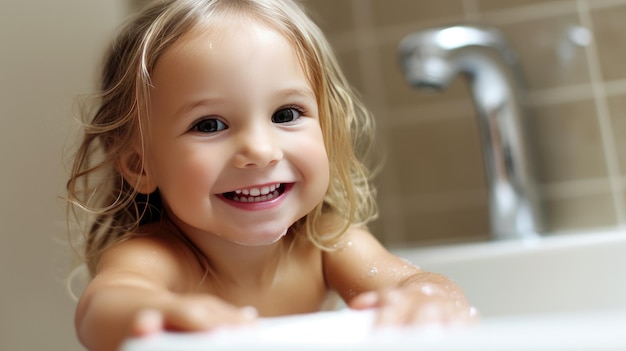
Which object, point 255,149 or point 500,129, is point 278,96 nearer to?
point 255,149

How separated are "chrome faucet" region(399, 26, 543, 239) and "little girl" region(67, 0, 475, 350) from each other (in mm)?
404

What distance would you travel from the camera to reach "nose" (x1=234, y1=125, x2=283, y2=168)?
2.41 feet

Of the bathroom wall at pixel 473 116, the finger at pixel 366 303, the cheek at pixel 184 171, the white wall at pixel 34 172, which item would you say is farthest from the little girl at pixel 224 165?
the bathroom wall at pixel 473 116

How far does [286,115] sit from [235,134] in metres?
0.06

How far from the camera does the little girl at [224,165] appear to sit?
0.75 m

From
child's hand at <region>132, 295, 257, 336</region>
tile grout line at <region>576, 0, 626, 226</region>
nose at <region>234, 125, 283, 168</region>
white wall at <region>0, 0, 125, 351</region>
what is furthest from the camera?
tile grout line at <region>576, 0, 626, 226</region>

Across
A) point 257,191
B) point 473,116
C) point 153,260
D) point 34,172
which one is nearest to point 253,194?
point 257,191

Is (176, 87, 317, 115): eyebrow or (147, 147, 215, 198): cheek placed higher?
(176, 87, 317, 115): eyebrow

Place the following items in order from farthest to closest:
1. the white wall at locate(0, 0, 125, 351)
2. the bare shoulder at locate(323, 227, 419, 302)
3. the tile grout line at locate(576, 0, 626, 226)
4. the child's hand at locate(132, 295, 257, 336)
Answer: the tile grout line at locate(576, 0, 626, 226) → the white wall at locate(0, 0, 125, 351) → the bare shoulder at locate(323, 227, 419, 302) → the child's hand at locate(132, 295, 257, 336)

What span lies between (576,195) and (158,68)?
0.87 m

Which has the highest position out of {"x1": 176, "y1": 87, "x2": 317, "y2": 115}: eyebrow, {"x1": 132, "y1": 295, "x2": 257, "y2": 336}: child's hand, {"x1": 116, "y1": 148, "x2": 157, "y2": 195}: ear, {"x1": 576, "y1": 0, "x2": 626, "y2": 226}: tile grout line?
{"x1": 176, "y1": 87, "x2": 317, "y2": 115}: eyebrow

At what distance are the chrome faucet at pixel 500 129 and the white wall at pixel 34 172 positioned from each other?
1.80 feet

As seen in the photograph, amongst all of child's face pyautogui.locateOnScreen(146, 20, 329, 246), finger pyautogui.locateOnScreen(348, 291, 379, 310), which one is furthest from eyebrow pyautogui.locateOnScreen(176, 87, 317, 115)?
finger pyautogui.locateOnScreen(348, 291, 379, 310)

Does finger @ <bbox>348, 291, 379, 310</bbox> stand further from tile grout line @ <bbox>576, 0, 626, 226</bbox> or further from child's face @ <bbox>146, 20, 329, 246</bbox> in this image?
tile grout line @ <bbox>576, 0, 626, 226</bbox>
